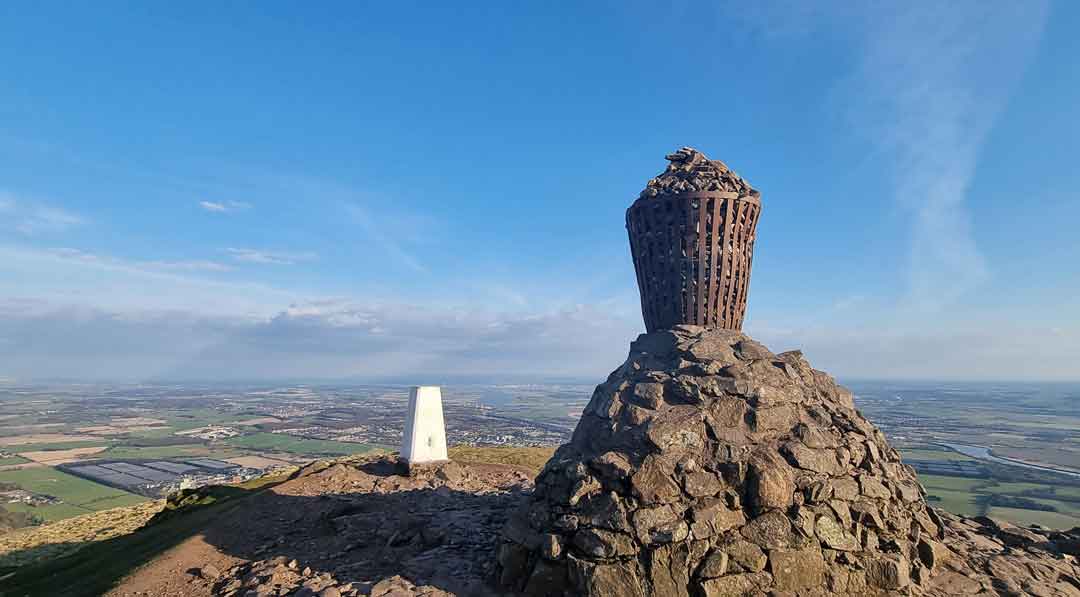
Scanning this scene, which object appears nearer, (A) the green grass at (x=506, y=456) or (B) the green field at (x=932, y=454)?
(A) the green grass at (x=506, y=456)

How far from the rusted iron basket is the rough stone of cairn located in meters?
0.35

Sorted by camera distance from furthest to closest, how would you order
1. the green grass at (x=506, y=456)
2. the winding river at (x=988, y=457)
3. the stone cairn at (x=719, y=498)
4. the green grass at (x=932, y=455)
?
the green grass at (x=932, y=455), the winding river at (x=988, y=457), the green grass at (x=506, y=456), the stone cairn at (x=719, y=498)

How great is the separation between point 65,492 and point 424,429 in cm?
5049

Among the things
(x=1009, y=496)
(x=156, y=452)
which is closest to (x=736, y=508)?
(x=1009, y=496)

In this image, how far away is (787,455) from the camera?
11555mm

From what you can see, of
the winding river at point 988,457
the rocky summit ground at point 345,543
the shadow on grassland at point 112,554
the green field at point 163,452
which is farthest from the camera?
the green field at point 163,452

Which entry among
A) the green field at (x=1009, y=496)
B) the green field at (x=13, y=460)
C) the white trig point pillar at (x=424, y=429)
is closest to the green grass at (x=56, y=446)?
the green field at (x=13, y=460)

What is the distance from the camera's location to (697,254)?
15312 mm

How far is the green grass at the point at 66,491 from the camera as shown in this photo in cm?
4216

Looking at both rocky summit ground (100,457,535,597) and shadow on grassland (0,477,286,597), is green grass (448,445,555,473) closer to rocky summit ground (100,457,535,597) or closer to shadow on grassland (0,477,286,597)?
rocky summit ground (100,457,535,597)

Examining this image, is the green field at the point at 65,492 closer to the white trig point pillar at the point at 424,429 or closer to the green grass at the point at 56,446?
the green grass at the point at 56,446

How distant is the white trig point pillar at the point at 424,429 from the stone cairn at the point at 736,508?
9279mm

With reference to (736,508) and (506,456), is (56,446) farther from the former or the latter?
(736,508)

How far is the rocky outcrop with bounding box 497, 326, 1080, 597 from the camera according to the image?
1021 centimetres
